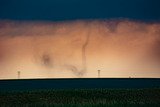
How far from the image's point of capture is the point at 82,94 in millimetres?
72250

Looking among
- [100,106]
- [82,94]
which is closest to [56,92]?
[82,94]

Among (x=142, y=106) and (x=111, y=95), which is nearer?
(x=142, y=106)

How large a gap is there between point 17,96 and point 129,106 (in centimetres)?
2078

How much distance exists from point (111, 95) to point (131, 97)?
4203 mm

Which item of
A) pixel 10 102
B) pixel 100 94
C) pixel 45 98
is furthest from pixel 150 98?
pixel 10 102

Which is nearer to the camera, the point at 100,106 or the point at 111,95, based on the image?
the point at 100,106

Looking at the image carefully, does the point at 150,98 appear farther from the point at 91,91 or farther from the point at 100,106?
the point at 100,106

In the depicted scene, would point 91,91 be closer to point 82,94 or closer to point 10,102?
point 82,94

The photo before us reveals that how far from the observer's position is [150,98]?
66.5 meters

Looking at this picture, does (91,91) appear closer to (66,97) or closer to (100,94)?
(100,94)

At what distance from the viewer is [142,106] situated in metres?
51.8

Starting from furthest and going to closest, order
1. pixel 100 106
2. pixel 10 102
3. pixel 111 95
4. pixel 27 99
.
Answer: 1. pixel 111 95
2. pixel 27 99
3. pixel 10 102
4. pixel 100 106

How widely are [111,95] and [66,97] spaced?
6460mm

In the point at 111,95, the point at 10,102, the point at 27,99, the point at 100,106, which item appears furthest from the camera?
the point at 111,95
